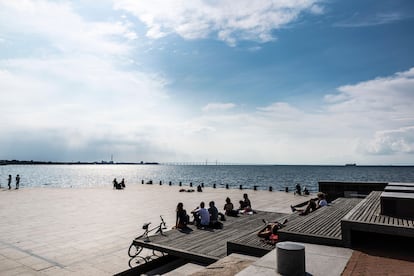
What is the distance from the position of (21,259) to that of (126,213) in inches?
350

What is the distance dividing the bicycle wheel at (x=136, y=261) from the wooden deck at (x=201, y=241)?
1.69ft

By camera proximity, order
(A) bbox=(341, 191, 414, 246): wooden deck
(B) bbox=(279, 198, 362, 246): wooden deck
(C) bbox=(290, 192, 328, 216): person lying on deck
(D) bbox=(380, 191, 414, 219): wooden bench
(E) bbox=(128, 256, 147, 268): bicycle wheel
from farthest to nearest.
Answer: (C) bbox=(290, 192, 328, 216): person lying on deck → (E) bbox=(128, 256, 147, 268): bicycle wheel → (D) bbox=(380, 191, 414, 219): wooden bench → (B) bbox=(279, 198, 362, 246): wooden deck → (A) bbox=(341, 191, 414, 246): wooden deck

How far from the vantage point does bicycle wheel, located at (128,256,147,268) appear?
9267 mm

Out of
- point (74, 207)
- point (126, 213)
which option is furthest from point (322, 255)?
point (74, 207)

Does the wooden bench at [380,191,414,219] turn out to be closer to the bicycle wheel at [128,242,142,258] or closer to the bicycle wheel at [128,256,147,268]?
the bicycle wheel at [128,256,147,268]

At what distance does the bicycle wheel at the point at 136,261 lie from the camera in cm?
927

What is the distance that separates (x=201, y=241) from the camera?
9898 mm

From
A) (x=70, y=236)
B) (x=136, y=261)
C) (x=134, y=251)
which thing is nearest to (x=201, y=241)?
(x=136, y=261)

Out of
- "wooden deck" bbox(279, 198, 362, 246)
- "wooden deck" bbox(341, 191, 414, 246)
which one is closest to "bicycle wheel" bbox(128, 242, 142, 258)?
"wooden deck" bbox(279, 198, 362, 246)

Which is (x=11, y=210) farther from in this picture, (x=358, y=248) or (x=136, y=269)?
(x=358, y=248)

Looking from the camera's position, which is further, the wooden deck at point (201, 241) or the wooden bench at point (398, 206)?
the wooden deck at point (201, 241)

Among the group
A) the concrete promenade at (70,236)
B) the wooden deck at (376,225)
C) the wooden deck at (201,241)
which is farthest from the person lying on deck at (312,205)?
the concrete promenade at (70,236)

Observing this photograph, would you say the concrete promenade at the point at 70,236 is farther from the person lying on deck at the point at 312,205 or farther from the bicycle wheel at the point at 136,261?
the person lying on deck at the point at 312,205

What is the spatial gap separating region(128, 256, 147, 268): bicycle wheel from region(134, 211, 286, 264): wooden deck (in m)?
0.51
